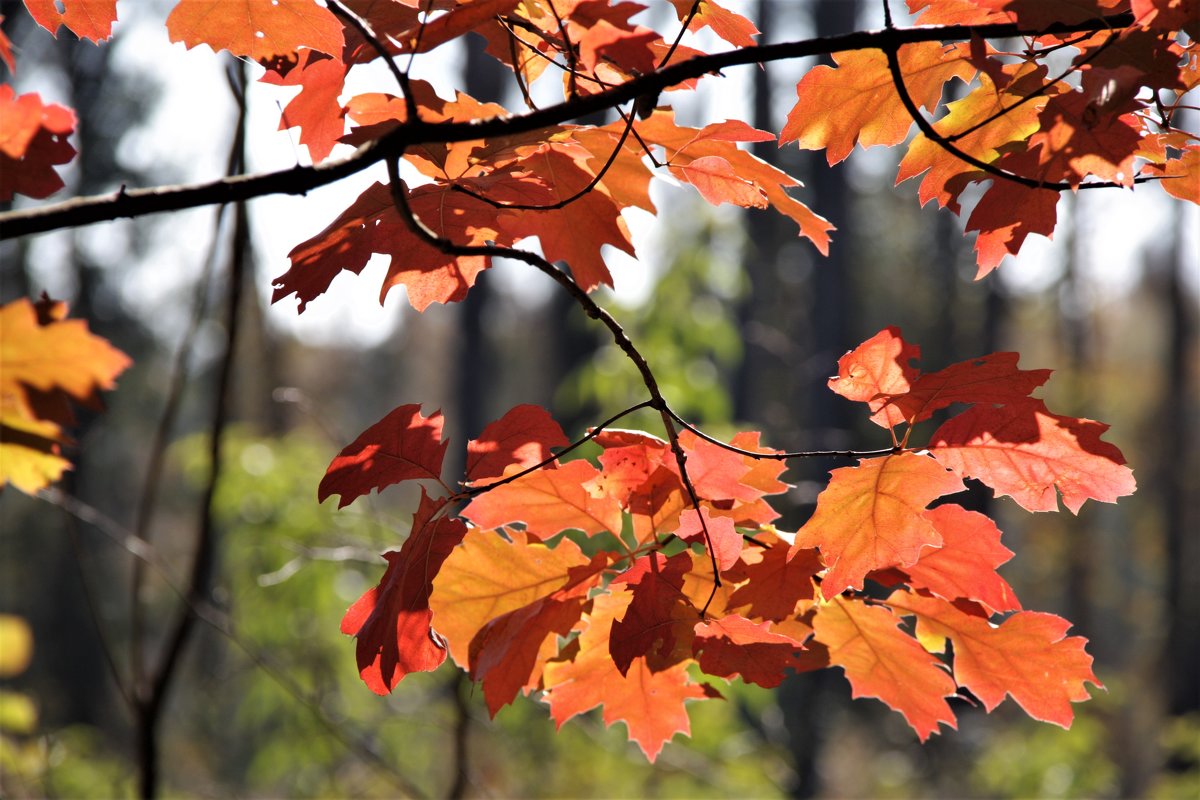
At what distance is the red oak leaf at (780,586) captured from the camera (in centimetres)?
86

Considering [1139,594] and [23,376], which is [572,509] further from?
[1139,594]

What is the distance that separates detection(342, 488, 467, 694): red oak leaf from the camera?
0.82 meters

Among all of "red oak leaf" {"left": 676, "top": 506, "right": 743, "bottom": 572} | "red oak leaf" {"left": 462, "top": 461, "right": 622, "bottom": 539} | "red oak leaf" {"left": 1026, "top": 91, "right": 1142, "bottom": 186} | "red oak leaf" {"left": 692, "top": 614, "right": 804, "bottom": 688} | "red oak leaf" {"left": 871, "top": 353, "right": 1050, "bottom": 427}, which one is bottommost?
"red oak leaf" {"left": 692, "top": 614, "right": 804, "bottom": 688}

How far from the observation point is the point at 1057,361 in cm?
1912

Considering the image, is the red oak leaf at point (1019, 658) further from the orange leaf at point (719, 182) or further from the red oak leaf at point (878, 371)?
the orange leaf at point (719, 182)

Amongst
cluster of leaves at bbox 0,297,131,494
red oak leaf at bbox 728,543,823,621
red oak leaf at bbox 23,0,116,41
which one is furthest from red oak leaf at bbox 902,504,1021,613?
red oak leaf at bbox 23,0,116,41

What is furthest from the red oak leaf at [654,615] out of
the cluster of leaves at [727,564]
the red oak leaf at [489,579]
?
the red oak leaf at [489,579]

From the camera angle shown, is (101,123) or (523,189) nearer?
(523,189)

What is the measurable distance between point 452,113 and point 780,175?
A: 1.16 feet

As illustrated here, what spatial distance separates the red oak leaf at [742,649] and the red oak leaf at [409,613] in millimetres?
238

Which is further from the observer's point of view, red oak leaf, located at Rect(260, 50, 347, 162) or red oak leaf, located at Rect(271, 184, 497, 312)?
red oak leaf, located at Rect(260, 50, 347, 162)

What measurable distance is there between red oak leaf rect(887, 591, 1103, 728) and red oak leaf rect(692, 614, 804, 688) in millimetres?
207

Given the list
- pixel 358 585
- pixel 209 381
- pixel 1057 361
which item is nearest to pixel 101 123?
pixel 209 381

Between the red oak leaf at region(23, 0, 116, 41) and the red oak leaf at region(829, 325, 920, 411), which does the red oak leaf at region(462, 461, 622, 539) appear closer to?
the red oak leaf at region(829, 325, 920, 411)
